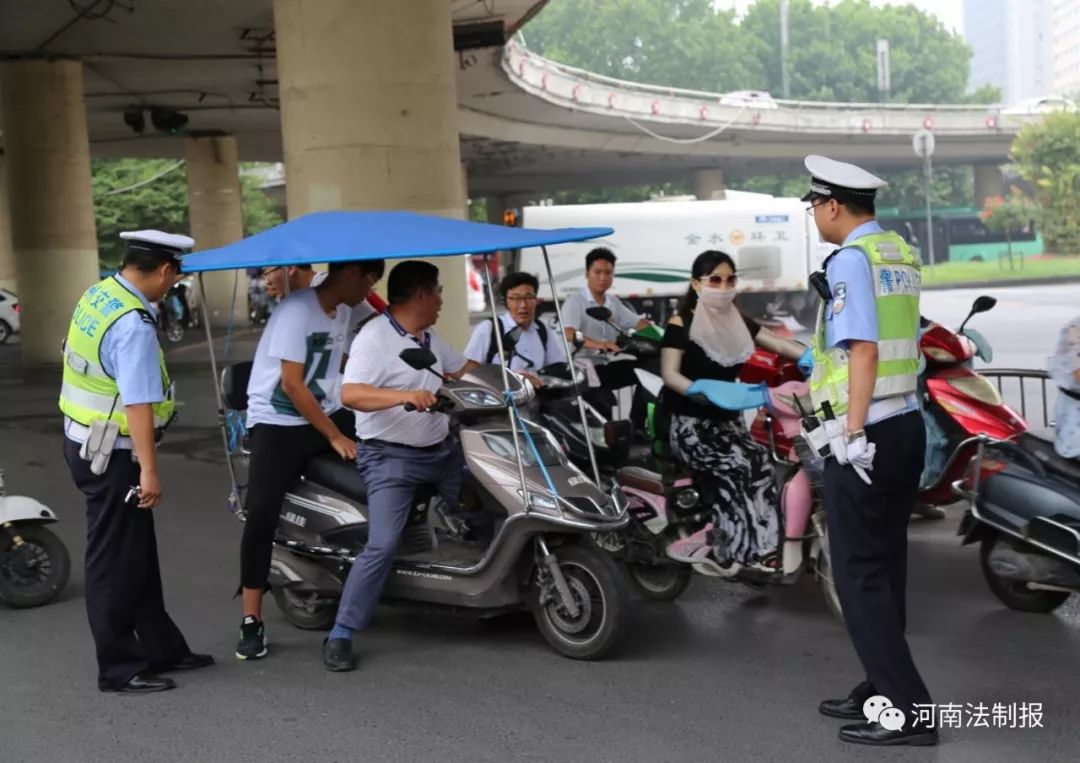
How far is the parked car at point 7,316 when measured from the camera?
38.5 metres

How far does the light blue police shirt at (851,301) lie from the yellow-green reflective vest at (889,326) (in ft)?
0.13

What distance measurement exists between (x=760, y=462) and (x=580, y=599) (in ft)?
4.59

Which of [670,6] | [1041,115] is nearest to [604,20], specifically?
[670,6]

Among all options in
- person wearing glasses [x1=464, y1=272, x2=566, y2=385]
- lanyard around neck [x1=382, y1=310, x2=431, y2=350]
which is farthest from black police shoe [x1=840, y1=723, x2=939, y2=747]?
person wearing glasses [x1=464, y1=272, x2=566, y2=385]

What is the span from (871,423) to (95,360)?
3193 mm

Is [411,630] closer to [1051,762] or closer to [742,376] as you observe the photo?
[742,376]

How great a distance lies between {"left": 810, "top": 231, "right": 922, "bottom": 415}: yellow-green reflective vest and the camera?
4.86 m

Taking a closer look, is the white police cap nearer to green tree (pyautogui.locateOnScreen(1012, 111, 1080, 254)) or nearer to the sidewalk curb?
the sidewalk curb

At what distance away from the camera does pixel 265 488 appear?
249 inches

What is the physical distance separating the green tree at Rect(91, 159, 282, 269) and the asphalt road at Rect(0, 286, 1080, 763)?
163ft

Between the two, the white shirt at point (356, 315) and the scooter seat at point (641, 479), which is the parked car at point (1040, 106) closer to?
the scooter seat at point (641, 479)

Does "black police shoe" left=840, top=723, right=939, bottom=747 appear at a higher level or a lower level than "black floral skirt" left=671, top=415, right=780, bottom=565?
lower

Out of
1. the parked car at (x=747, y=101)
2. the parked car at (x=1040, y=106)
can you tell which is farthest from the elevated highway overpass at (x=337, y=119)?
the parked car at (x=1040, y=106)

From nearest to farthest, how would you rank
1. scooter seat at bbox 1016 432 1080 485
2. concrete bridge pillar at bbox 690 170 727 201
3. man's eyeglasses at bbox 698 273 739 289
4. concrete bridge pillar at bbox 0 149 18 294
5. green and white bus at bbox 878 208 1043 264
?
1. scooter seat at bbox 1016 432 1080 485
2. man's eyeglasses at bbox 698 273 739 289
3. concrete bridge pillar at bbox 0 149 18 294
4. concrete bridge pillar at bbox 690 170 727 201
5. green and white bus at bbox 878 208 1043 264
